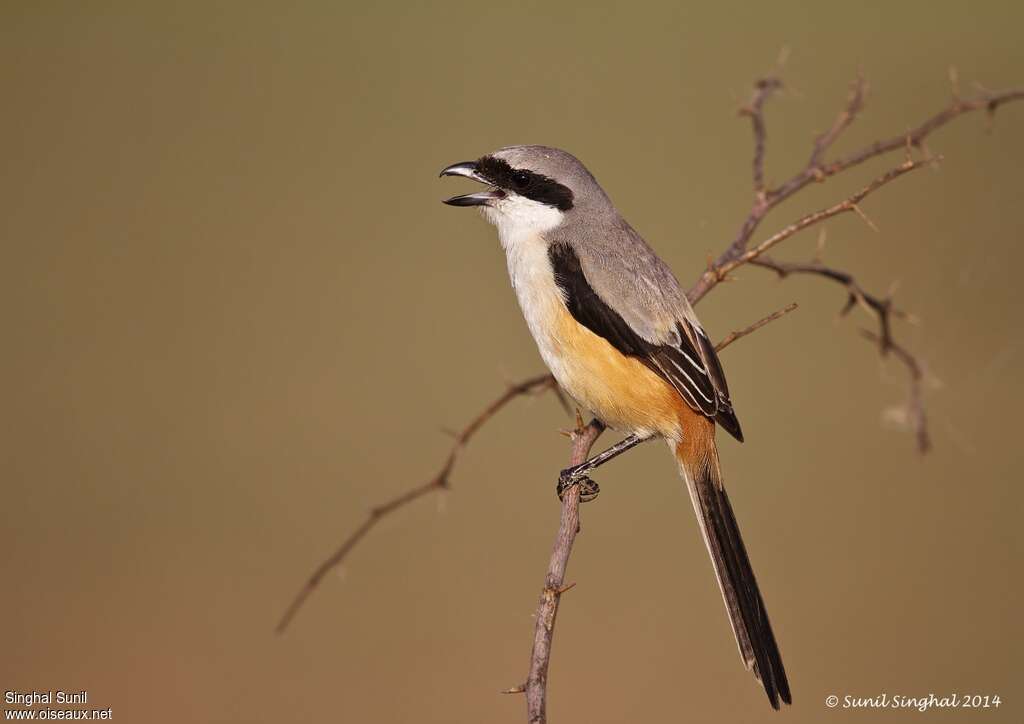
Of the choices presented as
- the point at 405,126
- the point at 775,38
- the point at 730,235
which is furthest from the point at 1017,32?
the point at 405,126

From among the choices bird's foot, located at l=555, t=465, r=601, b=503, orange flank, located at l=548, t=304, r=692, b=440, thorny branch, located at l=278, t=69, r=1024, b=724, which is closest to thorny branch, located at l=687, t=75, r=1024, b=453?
thorny branch, located at l=278, t=69, r=1024, b=724

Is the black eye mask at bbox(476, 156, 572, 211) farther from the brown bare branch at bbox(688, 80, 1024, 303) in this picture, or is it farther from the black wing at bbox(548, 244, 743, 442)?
the brown bare branch at bbox(688, 80, 1024, 303)

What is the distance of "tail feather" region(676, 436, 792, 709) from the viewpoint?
107 inches

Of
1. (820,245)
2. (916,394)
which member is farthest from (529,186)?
(916,394)

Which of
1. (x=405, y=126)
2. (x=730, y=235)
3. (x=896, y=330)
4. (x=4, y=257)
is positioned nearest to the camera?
(x=896, y=330)

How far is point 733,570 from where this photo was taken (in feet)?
9.69

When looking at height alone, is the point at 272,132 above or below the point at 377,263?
above

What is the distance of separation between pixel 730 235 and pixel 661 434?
3850mm

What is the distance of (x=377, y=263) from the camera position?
7562 millimetres

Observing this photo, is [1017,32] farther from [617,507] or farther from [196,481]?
[196,481]

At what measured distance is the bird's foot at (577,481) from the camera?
294cm

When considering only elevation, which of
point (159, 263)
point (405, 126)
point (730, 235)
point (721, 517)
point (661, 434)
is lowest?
point (721, 517)

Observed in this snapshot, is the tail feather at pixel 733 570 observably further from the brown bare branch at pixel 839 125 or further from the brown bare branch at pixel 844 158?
the brown bare branch at pixel 839 125

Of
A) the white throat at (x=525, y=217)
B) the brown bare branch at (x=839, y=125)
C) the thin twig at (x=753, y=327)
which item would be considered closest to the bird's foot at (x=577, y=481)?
the thin twig at (x=753, y=327)
